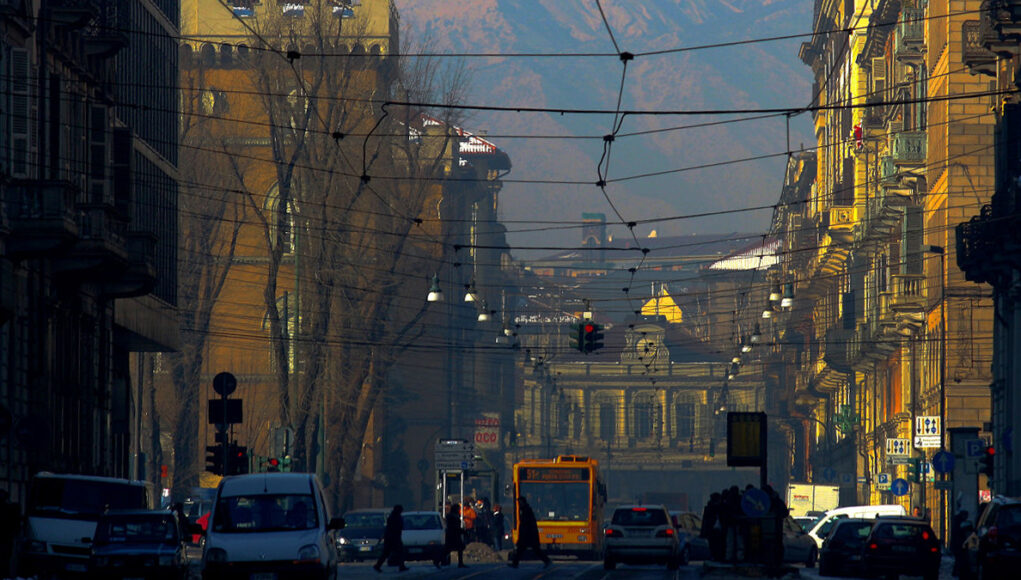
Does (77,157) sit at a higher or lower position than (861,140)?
lower

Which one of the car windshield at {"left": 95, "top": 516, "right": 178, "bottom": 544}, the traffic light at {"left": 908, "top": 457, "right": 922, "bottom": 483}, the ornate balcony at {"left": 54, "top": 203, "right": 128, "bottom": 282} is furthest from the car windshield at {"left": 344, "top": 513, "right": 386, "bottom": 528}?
the car windshield at {"left": 95, "top": 516, "right": 178, "bottom": 544}

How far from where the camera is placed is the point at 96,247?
33.8 metres

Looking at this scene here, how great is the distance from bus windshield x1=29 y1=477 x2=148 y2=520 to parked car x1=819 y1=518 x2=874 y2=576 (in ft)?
45.8

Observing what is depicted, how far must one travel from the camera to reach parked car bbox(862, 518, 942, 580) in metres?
31.1

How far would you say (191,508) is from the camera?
45156 mm

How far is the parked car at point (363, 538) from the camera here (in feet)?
141

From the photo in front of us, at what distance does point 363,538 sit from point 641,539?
9.80 m

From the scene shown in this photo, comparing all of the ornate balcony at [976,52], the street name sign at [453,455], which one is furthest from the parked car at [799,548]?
the ornate balcony at [976,52]

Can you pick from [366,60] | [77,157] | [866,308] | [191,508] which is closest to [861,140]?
[866,308]

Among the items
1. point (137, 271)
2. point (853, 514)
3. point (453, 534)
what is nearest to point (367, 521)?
point (453, 534)

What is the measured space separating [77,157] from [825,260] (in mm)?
55868

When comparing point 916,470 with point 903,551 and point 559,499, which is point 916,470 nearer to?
point 559,499

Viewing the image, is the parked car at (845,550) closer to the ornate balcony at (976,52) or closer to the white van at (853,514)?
the white van at (853,514)

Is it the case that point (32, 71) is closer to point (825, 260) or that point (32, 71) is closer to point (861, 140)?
point (861, 140)
